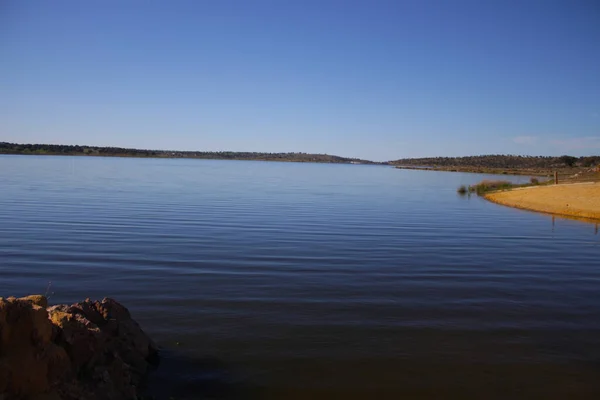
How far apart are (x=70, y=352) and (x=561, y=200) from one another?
2722 centimetres

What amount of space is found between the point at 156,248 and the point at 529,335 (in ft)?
30.1

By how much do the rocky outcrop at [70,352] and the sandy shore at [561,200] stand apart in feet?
76.2

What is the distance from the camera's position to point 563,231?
18.7m

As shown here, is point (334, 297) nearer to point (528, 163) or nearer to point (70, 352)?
point (70, 352)

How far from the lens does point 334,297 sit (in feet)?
29.4

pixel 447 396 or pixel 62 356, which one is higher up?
pixel 62 356

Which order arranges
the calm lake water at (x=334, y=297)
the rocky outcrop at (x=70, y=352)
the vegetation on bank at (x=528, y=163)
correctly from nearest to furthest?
the rocky outcrop at (x=70, y=352)
the calm lake water at (x=334, y=297)
the vegetation on bank at (x=528, y=163)

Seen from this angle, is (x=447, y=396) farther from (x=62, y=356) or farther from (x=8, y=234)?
(x=8, y=234)

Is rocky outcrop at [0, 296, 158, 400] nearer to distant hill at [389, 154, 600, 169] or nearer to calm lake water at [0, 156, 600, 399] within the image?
calm lake water at [0, 156, 600, 399]

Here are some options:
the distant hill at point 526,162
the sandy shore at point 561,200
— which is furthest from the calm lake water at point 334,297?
the distant hill at point 526,162

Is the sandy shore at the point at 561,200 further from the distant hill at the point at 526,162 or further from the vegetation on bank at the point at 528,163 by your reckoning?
the distant hill at the point at 526,162

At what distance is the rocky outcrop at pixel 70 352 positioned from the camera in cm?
423

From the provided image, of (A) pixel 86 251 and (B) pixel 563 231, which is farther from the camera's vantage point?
(B) pixel 563 231

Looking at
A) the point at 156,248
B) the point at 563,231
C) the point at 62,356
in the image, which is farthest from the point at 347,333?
the point at 563,231
